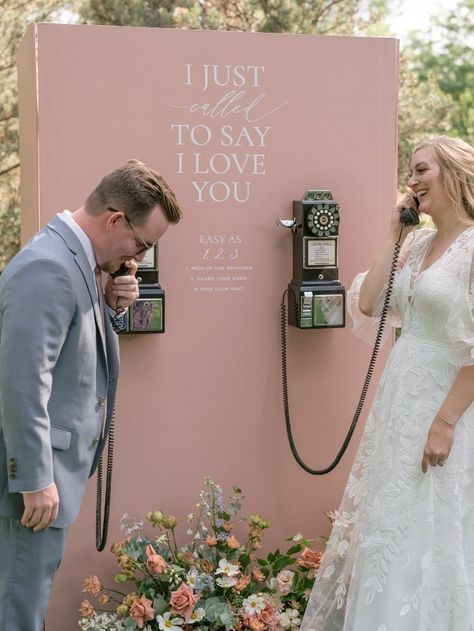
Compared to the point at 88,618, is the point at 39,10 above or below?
above

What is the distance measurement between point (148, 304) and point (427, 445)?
118 cm

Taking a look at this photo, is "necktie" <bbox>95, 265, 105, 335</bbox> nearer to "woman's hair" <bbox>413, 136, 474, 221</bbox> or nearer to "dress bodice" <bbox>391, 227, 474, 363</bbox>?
"dress bodice" <bbox>391, 227, 474, 363</bbox>

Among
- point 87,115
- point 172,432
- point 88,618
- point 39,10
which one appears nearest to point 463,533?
point 172,432

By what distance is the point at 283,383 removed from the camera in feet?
12.8

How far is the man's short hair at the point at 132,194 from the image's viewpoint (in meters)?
2.70

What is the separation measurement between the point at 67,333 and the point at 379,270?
1305mm

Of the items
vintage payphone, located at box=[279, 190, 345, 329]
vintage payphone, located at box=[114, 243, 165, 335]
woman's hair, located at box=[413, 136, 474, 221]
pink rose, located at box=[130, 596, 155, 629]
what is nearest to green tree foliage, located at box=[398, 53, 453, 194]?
vintage payphone, located at box=[279, 190, 345, 329]

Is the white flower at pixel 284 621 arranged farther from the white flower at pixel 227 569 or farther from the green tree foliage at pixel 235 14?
the green tree foliage at pixel 235 14

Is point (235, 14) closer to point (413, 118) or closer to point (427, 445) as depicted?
point (413, 118)

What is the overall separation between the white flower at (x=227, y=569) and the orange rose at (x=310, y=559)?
284mm

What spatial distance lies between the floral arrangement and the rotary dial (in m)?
1.06

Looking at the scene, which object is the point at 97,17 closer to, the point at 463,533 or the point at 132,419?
the point at 132,419

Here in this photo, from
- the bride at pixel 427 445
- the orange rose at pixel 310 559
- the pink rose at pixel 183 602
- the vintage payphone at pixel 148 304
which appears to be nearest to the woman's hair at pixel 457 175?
the bride at pixel 427 445

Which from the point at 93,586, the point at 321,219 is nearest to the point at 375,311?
the point at 321,219
